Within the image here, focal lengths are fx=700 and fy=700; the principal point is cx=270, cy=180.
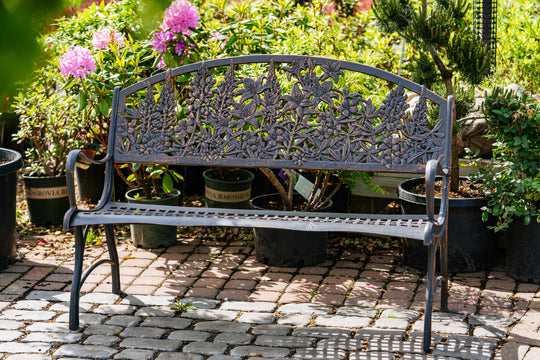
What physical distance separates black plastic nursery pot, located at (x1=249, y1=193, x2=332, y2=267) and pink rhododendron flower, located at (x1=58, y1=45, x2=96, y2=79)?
1.51m

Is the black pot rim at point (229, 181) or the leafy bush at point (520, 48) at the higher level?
the leafy bush at point (520, 48)

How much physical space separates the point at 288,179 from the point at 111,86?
145cm

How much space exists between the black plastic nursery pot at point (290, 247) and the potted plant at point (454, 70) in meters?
0.57

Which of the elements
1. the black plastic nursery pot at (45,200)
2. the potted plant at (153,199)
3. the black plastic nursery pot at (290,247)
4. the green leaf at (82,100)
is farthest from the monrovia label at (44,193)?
the black plastic nursery pot at (290,247)

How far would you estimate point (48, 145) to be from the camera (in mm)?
5926

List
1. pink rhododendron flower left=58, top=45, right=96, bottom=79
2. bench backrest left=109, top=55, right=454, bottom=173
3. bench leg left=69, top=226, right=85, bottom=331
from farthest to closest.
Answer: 1. pink rhododendron flower left=58, top=45, right=96, bottom=79
2. bench backrest left=109, top=55, right=454, bottom=173
3. bench leg left=69, top=226, right=85, bottom=331

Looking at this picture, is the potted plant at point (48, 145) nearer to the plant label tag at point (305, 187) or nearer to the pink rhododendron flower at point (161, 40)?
the pink rhododendron flower at point (161, 40)

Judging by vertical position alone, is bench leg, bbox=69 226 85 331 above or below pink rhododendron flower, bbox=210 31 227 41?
below

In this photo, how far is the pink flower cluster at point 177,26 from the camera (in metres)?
4.44

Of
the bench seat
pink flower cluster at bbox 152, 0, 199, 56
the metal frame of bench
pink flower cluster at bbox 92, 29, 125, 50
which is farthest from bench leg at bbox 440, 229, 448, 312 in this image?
pink flower cluster at bbox 92, 29, 125, 50

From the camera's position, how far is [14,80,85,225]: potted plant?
5598 mm

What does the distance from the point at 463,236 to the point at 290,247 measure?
109 centimetres

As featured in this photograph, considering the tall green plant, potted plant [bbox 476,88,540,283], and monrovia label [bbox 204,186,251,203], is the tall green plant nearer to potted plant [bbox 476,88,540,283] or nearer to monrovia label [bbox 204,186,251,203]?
potted plant [bbox 476,88,540,283]

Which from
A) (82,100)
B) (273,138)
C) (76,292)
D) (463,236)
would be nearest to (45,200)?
(82,100)
